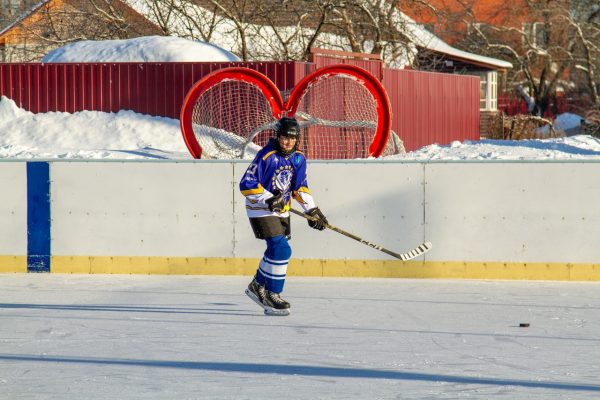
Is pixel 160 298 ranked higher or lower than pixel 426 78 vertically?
lower

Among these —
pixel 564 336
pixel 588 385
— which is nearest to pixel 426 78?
pixel 564 336

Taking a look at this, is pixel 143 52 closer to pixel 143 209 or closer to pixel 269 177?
pixel 143 209

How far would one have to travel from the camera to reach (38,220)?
1053 centimetres

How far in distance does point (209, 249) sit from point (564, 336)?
393 centimetres

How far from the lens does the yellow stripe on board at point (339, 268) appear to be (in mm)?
10062

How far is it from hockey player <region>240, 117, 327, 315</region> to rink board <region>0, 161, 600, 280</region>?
1996 mm

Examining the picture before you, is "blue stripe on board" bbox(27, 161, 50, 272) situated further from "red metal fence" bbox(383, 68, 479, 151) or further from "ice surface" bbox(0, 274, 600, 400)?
"red metal fence" bbox(383, 68, 479, 151)

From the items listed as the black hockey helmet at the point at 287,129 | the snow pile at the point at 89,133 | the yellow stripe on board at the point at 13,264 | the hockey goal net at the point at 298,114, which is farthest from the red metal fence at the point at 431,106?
the black hockey helmet at the point at 287,129

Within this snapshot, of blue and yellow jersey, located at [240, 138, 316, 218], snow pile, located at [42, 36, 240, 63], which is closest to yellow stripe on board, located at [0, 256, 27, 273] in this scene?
blue and yellow jersey, located at [240, 138, 316, 218]

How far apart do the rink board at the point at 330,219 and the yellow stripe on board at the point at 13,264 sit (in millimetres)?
12

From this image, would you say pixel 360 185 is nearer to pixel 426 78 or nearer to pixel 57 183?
pixel 57 183

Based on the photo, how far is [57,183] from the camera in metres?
10.6

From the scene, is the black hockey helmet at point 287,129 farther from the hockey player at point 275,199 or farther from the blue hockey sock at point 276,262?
the blue hockey sock at point 276,262

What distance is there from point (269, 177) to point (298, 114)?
666 cm
